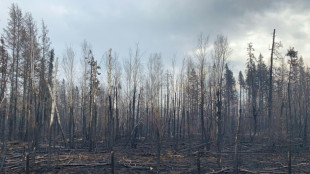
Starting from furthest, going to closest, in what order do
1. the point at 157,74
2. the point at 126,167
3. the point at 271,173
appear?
the point at 157,74 → the point at 126,167 → the point at 271,173

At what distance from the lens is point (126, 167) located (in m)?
13.3

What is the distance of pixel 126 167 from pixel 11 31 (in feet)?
56.4

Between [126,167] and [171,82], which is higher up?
[171,82]

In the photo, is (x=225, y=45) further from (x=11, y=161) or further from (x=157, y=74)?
(x=11, y=161)

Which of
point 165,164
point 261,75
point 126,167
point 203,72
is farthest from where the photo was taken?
point 261,75

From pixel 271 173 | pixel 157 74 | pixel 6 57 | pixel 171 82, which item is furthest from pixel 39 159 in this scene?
pixel 171 82

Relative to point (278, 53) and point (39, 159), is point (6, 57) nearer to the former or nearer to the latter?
point (39, 159)

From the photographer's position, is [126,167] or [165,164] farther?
[165,164]

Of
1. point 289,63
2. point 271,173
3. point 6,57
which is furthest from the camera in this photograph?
point 289,63

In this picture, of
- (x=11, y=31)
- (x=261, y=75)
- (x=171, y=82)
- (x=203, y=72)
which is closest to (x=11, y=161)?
(x=11, y=31)

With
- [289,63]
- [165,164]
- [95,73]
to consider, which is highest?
[289,63]

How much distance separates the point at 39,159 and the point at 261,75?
3974cm

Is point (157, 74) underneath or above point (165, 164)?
above

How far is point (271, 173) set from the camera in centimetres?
1160
